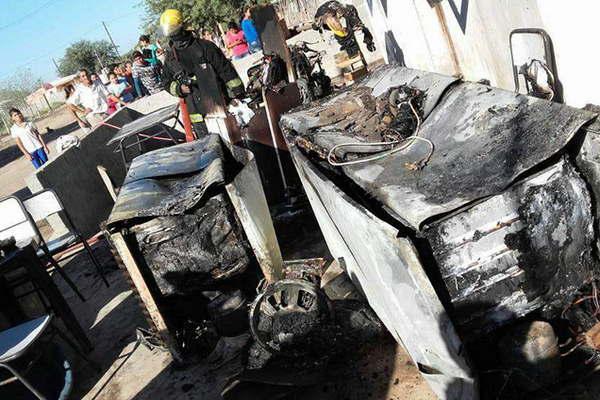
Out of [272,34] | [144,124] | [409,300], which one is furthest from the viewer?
[272,34]

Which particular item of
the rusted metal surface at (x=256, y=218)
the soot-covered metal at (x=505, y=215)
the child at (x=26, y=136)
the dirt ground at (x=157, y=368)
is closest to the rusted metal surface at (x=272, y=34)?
the rusted metal surface at (x=256, y=218)

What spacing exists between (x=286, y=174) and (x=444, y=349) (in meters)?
3.93

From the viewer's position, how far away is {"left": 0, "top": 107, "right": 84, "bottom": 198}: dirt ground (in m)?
14.9

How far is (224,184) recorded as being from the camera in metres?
4.30

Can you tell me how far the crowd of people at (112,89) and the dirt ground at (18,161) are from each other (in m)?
0.71

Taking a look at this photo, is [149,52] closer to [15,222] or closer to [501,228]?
[15,222]

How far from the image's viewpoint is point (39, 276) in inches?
185

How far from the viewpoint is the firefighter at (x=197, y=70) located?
6.57 metres

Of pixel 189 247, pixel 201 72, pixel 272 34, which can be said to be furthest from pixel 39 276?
pixel 272 34

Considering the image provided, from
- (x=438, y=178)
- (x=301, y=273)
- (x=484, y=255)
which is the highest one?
(x=438, y=178)

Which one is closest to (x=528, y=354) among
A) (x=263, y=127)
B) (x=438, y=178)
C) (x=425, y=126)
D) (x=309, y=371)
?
(x=438, y=178)

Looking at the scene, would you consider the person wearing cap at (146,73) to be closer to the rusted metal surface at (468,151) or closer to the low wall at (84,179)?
the low wall at (84,179)

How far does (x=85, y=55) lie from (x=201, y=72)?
41.1 metres

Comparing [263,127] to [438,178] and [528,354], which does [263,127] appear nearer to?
[438,178]
